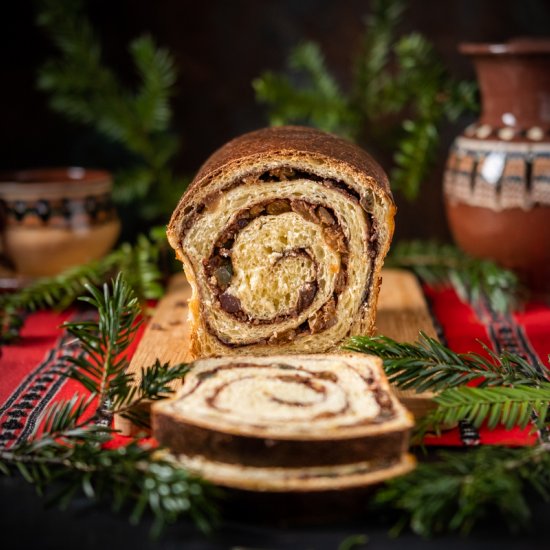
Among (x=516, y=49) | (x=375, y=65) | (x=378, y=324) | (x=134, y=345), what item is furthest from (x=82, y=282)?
(x=516, y=49)

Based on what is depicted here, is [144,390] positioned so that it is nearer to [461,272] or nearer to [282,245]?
[282,245]

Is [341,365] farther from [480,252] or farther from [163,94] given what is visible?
[163,94]

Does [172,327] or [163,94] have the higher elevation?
[163,94]

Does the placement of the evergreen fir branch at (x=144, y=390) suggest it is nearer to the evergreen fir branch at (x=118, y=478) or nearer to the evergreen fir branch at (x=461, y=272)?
the evergreen fir branch at (x=118, y=478)

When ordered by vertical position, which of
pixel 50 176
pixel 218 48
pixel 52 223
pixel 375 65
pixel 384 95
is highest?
pixel 218 48

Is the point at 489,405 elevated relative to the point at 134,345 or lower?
elevated

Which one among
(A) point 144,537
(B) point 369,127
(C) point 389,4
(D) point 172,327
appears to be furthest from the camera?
(B) point 369,127

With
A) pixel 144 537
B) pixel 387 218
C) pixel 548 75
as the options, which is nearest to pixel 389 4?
pixel 548 75
